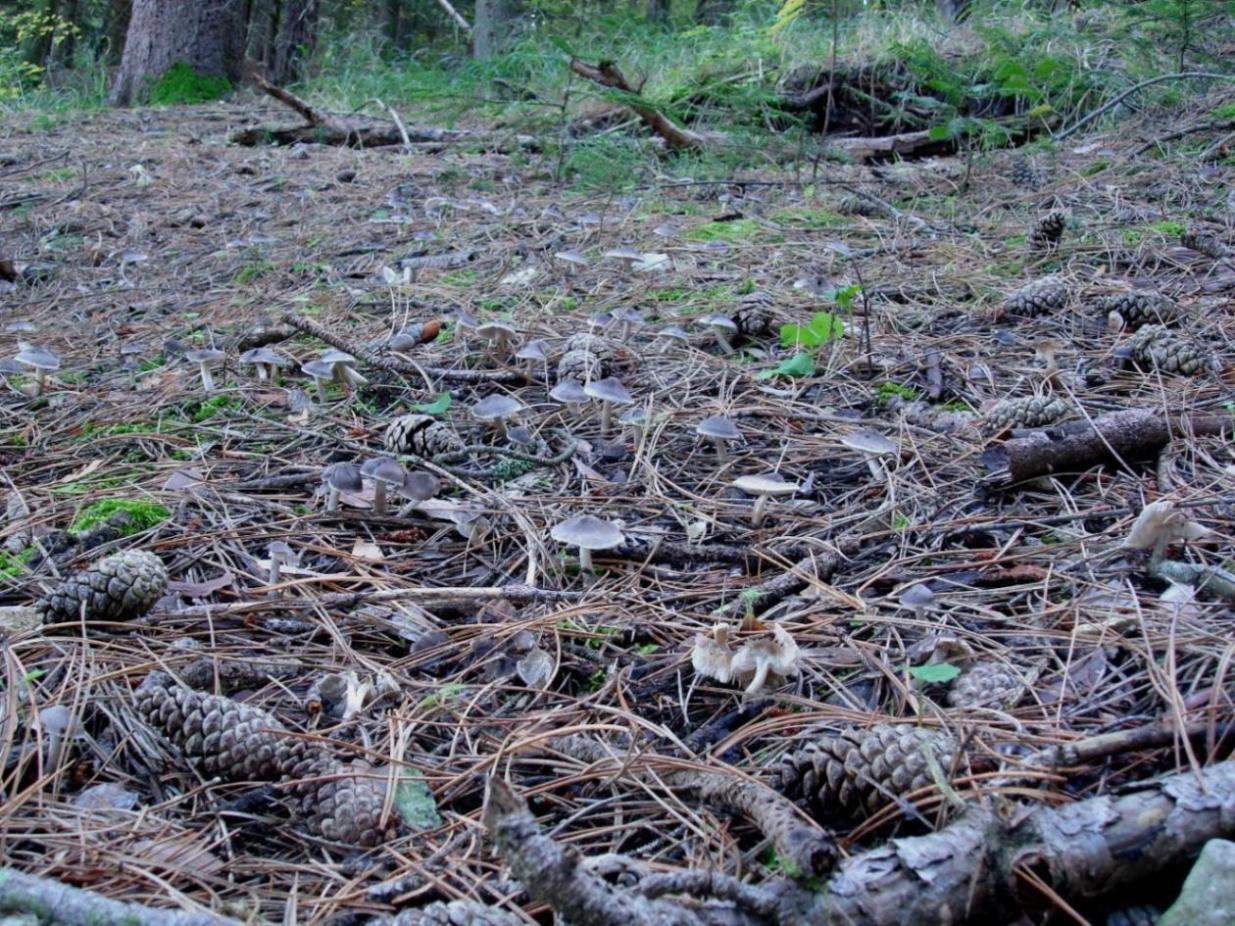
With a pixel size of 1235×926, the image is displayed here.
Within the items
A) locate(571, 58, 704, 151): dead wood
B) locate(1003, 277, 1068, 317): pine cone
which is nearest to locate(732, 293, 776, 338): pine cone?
locate(1003, 277, 1068, 317): pine cone

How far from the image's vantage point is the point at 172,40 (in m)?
11.6

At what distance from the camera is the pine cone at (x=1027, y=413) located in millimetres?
3105

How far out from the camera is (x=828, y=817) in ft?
5.58

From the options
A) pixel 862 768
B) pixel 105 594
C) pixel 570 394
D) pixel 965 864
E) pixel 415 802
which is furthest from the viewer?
pixel 570 394

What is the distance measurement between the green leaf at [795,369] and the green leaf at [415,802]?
7.74ft

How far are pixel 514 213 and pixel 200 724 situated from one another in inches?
195

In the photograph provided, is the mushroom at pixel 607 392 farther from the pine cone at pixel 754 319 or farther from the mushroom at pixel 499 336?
the pine cone at pixel 754 319

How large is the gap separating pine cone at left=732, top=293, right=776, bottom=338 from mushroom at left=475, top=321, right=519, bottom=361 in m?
0.98

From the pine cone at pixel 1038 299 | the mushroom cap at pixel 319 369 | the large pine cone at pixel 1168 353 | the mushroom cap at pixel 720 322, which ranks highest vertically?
the pine cone at pixel 1038 299

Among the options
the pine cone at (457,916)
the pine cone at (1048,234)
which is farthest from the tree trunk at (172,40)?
the pine cone at (457,916)

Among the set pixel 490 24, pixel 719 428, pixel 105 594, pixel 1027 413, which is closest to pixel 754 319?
pixel 719 428

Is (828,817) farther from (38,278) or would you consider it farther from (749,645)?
(38,278)

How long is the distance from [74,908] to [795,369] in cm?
296

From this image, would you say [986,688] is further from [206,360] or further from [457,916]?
[206,360]
